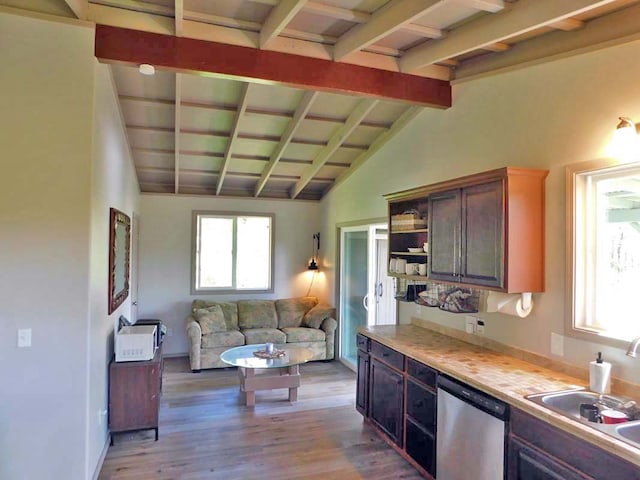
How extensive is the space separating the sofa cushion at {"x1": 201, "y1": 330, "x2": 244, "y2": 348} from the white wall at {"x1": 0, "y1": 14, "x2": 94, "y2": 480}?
2970mm

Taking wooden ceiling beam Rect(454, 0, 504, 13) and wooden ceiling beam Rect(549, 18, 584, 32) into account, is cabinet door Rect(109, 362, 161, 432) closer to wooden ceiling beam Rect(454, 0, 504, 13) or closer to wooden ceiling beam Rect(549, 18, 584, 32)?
wooden ceiling beam Rect(454, 0, 504, 13)

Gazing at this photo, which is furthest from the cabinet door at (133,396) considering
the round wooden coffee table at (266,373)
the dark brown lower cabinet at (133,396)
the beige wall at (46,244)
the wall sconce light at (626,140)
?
the wall sconce light at (626,140)

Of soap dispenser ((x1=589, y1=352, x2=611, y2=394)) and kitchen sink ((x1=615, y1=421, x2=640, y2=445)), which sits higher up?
soap dispenser ((x1=589, y1=352, x2=611, y2=394))

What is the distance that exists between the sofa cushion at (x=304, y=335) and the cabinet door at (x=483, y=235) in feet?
10.9

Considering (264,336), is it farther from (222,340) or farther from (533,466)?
(533,466)

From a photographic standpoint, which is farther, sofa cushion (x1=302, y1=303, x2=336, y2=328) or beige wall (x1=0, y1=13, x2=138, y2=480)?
sofa cushion (x1=302, y1=303, x2=336, y2=328)

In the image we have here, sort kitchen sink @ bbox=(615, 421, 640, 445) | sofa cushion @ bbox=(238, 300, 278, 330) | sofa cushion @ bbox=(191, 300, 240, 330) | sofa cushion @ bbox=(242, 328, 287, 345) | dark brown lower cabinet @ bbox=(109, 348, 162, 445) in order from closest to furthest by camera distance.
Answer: kitchen sink @ bbox=(615, 421, 640, 445) → dark brown lower cabinet @ bbox=(109, 348, 162, 445) → sofa cushion @ bbox=(242, 328, 287, 345) → sofa cushion @ bbox=(191, 300, 240, 330) → sofa cushion @ bbox=(238, 300, 278, 330)

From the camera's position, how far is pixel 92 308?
9.70 ft

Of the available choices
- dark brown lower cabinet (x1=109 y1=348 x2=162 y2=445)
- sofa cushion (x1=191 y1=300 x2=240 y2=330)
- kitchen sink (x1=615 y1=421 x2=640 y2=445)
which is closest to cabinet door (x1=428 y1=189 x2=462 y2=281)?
kitchen sink (x1=615 y1=421 x2=640 y2=445)

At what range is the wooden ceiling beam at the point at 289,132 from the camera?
411 cm

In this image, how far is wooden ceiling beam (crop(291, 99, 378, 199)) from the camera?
4320 millimetres

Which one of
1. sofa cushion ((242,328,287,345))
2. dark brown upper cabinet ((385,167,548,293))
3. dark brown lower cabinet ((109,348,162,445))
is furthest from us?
sofa cushion ((242,328,287,345))

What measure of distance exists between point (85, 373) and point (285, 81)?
2547mm

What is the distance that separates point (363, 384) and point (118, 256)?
2640 millimetres
